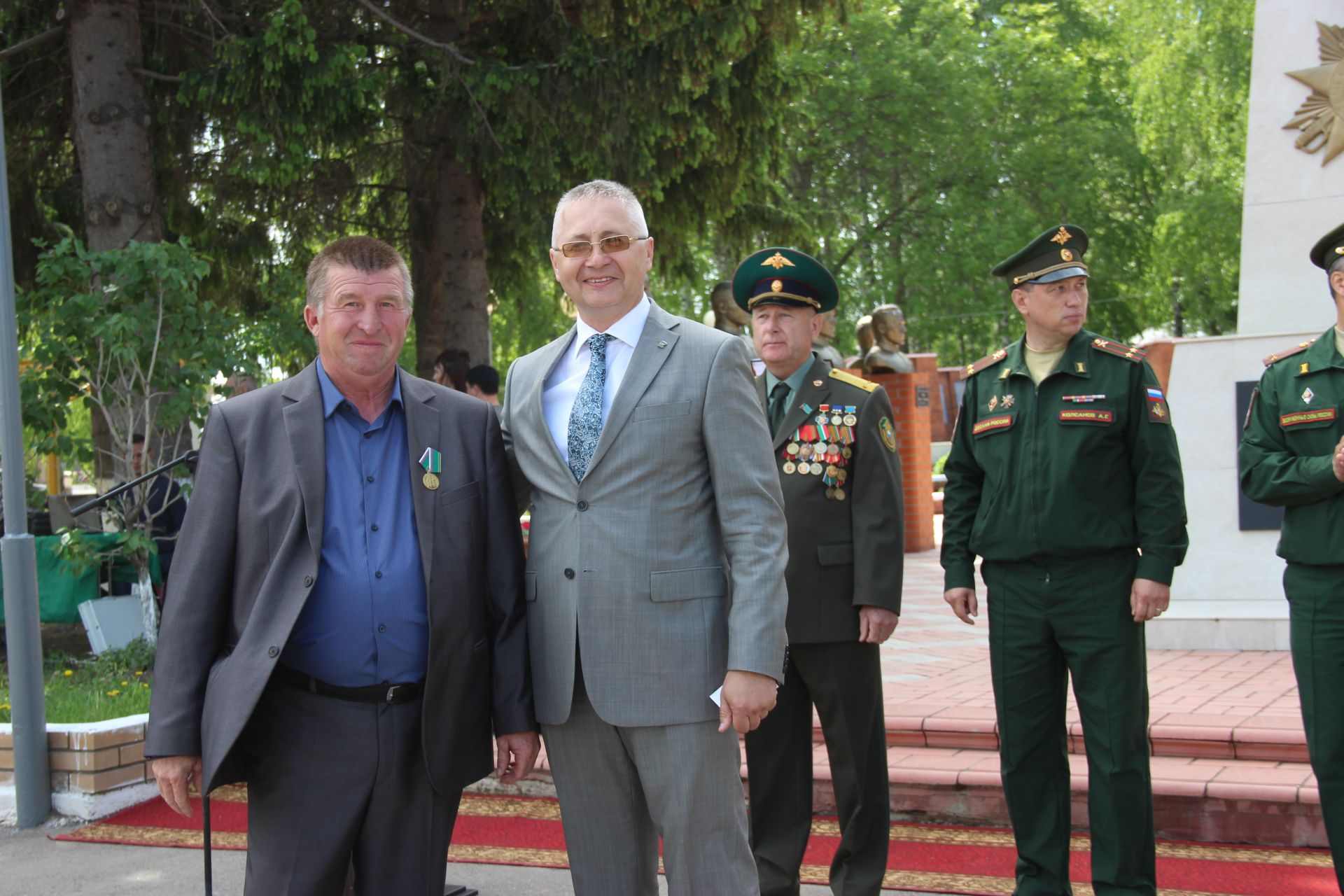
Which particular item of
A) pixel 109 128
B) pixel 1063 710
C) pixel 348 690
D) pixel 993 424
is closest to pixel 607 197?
pixel 348 690

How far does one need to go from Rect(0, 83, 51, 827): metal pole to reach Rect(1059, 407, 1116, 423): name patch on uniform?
4.14m

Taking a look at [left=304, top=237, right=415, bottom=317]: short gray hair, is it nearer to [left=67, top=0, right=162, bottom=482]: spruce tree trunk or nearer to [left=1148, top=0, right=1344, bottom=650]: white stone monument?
[left=1148, top=0, right=1344, bottom=650]: white stone monument

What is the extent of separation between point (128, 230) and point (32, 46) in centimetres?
206

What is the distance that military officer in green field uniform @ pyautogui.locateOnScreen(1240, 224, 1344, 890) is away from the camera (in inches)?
137

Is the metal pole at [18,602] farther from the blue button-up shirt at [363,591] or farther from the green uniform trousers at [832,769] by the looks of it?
the green uniform trousers at [832,769]

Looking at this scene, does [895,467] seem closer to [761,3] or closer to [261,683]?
[261,683]

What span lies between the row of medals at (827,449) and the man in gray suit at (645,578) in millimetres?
1036

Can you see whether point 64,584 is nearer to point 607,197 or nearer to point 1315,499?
point 607,197

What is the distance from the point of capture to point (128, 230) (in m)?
8.82

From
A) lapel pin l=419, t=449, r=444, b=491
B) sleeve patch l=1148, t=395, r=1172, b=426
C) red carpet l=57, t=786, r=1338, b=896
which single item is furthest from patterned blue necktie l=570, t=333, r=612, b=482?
red carpet l=57, t=786, r=1338, b=896

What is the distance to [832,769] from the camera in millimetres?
3795

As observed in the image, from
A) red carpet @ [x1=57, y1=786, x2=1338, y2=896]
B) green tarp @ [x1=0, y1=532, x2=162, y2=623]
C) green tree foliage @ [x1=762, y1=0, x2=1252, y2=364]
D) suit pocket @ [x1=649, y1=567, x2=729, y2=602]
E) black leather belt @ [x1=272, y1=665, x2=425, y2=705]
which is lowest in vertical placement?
red carpet @ [x1=57, y1=786, x2=1338, y2=896]

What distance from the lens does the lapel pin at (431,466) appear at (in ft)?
9.11

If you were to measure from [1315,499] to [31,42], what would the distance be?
30.5 ft
